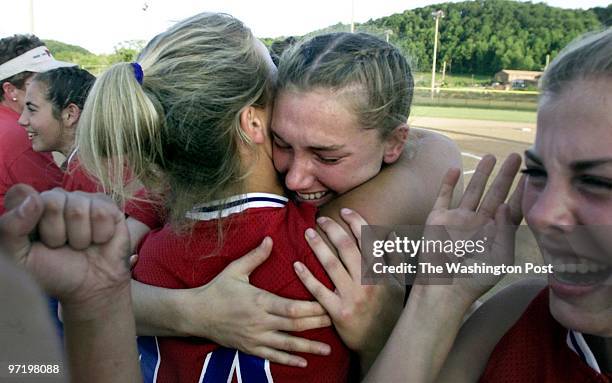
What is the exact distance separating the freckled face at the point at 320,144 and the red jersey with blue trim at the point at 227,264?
11 cm

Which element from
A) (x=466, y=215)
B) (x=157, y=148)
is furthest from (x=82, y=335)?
(x=466, y=215)

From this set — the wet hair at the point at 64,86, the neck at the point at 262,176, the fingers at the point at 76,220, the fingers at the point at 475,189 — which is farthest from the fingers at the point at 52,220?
the wet hair at the point at 64,86

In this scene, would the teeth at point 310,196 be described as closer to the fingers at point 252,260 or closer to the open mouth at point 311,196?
the open mouth at point 311,196

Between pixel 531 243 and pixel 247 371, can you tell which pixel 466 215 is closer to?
pixel 531 243

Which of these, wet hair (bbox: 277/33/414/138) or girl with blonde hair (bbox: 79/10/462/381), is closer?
girl with blonde hair (bbox: 79/10/462/381)

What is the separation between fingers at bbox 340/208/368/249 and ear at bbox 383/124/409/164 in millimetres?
300

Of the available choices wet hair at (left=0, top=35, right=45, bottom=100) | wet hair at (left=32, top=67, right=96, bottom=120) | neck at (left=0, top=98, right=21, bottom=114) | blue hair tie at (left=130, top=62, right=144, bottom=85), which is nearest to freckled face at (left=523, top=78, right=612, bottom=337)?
blue hair tie at (left=130, top=62, right=144, bottom=85)

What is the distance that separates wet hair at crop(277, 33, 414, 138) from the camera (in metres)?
1.44

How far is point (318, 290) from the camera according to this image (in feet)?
4.19

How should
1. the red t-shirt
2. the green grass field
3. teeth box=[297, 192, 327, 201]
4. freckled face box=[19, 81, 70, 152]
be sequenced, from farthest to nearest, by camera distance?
the green grass field
freckled face box=[19, 81, 70, 152]
the red t-shirt
teeth box=[297, 192, 327, 201]

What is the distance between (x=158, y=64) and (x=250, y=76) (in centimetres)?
24

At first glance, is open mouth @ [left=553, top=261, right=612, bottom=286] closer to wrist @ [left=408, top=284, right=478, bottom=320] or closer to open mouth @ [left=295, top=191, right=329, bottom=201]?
wrist @ [left=408, top=284, right=478, bottom=320]

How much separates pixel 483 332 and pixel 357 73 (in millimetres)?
731

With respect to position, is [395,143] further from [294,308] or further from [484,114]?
[484,114]
